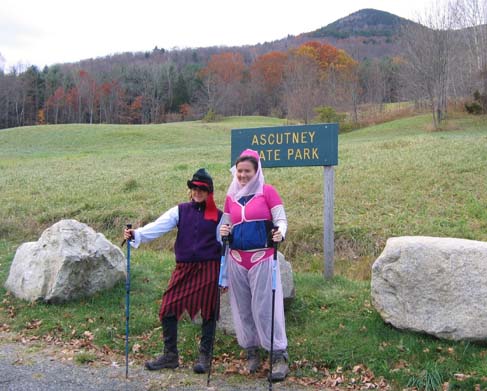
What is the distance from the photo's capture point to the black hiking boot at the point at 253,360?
207 inches

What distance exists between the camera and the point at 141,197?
548 inches

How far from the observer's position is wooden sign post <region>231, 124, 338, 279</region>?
7.43 meters

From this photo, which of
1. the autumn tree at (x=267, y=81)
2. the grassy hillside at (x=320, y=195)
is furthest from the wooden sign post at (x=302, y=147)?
the autumn tree at (x=267, y=81)

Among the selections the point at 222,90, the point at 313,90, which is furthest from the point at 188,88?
the point at 313,90

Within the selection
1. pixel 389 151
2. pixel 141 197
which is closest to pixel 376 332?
pixel 141 197

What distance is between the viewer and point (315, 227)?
10414 millimetres

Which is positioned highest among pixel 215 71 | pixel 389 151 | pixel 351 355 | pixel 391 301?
pixel 215 71

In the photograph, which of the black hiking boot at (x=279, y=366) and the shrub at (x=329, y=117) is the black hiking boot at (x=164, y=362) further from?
the shrub at (x=329, y=117)

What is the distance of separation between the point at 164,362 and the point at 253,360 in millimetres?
875

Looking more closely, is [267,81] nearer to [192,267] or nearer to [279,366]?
[192,267]

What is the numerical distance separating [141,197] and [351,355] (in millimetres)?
9381

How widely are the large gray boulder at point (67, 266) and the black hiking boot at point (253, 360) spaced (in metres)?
2.82

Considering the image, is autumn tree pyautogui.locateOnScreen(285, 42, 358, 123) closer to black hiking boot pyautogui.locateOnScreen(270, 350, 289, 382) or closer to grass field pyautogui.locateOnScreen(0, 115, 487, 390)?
grass field pyautogui.locateOnScreen(0, 115, 487, 390)

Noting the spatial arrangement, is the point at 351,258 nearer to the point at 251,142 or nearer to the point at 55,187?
the point at 251,142
